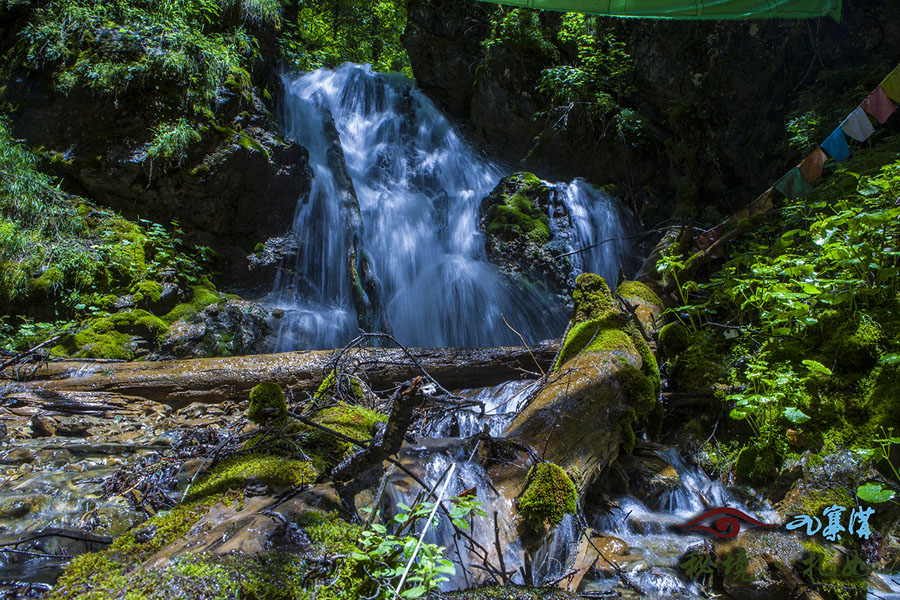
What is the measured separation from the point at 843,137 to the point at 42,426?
8492 millimetres

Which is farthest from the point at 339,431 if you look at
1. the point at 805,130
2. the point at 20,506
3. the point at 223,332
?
the point at 805,130

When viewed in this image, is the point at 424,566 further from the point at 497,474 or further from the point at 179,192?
the point at 179,192

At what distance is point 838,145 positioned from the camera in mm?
5328

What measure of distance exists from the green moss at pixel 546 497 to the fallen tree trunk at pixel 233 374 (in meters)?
2.12

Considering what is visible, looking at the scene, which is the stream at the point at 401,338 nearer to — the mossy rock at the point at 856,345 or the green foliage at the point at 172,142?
the mossy rock at the point at 856,345

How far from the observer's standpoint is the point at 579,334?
3.99m

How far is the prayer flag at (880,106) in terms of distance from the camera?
16.6ft

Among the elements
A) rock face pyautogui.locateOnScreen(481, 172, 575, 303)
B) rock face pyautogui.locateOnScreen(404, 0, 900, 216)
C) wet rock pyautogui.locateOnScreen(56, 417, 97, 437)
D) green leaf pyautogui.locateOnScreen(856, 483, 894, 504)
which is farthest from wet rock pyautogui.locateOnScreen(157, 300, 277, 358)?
rock face pyautogui.locateOnScreen(404, 0, 900, 216)

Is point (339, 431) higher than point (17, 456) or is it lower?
higher

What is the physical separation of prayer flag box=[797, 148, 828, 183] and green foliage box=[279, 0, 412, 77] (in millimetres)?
15750

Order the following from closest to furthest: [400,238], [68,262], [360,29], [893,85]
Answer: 1. [893,85]
2. [68,262]
3. [400,238]
4. [360,29]

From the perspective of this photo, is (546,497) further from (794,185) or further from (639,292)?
(794,185)

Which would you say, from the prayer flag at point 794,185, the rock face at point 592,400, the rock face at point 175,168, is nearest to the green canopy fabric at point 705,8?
the prayer flag at point 794,185

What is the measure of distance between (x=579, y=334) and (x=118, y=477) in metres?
3.41
